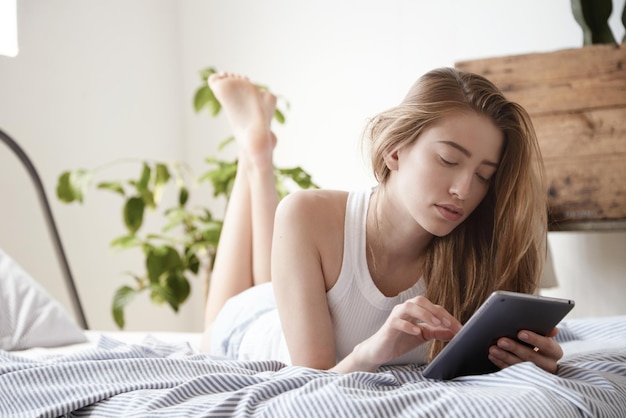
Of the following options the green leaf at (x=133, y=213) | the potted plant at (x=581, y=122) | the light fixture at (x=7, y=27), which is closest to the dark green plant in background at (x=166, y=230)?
the green leaf at (x=133, y=213)

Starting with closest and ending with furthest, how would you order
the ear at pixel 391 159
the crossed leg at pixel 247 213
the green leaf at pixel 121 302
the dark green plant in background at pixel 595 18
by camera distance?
the ear at pixel 391 159
the crossed leg at pixel 247 213
the dark green plant in background at pixel 595 18
the green leaf at pixel 121 302

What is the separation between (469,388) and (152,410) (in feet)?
1.22

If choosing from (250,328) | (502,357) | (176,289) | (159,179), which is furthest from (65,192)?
(502,357)

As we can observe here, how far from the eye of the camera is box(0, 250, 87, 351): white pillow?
190 cm

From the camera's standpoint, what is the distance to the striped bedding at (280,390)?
0.92 meters

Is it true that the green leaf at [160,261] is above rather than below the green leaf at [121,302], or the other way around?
above

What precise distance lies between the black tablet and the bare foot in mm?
959

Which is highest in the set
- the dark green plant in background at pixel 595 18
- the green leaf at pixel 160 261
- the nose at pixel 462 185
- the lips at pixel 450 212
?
the dark green plant in background at pixel 595 18

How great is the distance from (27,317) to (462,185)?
1.14 meters

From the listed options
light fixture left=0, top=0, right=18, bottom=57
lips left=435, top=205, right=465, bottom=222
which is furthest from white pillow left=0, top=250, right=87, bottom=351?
lips left=435, top=205, right=465, bottom=222

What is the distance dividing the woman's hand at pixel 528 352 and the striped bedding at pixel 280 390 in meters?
0.03

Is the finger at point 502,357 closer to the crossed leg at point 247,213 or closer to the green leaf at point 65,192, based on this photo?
the crossed leg at point 247,213

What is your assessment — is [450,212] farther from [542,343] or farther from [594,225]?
[594,225]

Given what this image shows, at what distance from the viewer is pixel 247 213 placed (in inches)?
80.3
